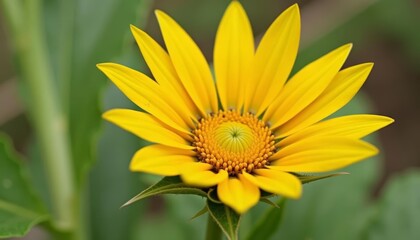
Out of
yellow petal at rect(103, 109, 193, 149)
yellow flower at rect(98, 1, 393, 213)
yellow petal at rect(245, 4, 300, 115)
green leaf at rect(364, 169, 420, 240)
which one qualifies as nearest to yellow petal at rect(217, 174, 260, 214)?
yellow flower at rect(98, 1, 393, 213)

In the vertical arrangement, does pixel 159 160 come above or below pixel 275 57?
below

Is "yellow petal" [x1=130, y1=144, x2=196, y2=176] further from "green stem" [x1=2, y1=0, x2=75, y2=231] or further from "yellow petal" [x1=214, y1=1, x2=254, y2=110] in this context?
"green stem" [x1=2, y1=0, x2=75, y2=231]

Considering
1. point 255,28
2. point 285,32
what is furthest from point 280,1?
point 285,32

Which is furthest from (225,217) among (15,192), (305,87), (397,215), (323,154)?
(397,215)

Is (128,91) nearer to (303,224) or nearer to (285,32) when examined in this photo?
(285,32)

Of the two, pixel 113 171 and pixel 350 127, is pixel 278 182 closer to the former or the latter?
pixel 350 127

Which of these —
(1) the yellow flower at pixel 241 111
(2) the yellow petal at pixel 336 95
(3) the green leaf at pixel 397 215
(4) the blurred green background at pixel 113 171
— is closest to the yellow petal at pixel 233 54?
(1) the yellow flower at pixel 241 111
